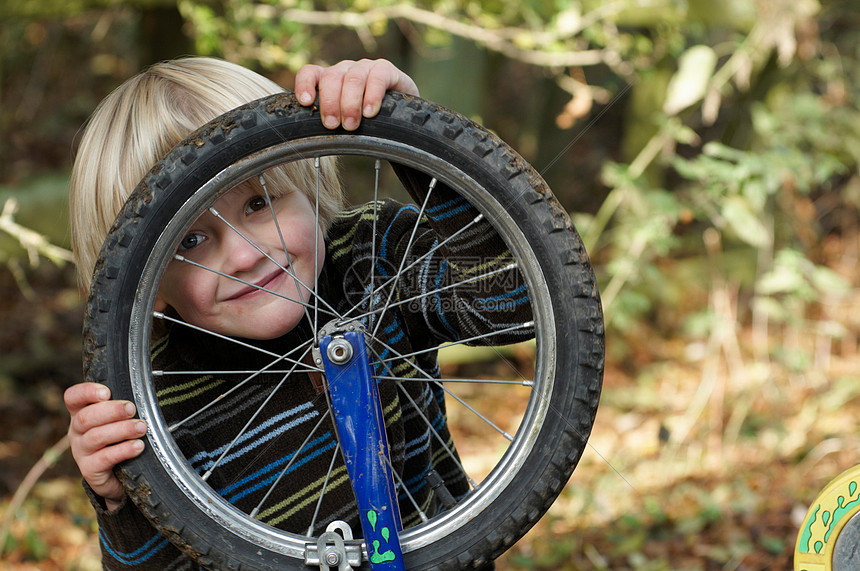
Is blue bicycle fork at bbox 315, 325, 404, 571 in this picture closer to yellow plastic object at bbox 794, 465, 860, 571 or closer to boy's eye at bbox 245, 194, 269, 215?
boy's eye at bbox 245, 194, 269, 215

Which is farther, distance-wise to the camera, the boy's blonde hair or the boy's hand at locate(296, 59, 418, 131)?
the boy's blonde hair

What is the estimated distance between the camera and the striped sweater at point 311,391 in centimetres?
134

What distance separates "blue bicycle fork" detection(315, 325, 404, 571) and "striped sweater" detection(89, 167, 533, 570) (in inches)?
7.8

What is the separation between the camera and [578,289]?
44.3 inches

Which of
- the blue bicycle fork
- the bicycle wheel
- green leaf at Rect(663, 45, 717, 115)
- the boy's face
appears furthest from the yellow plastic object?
green leaf at Rect(663, 45, 717, 115)

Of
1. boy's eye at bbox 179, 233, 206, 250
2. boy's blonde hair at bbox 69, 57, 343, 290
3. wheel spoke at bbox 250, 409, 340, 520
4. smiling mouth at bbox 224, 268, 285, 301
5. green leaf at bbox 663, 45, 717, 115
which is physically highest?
green leaf at bbox 663, 45, 717, 115

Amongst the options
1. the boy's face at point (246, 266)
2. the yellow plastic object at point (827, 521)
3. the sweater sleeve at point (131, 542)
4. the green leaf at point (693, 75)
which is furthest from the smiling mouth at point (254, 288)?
the green leaf at point (693, 75)

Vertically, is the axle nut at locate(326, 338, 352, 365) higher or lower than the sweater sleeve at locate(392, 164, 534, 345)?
lower

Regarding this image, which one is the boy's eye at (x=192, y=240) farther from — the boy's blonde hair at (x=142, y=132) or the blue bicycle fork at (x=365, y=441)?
the blue bicycle fork at (x=365, y=441)

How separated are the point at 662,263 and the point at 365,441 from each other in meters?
3.92

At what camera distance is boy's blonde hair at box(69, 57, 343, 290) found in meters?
1.35

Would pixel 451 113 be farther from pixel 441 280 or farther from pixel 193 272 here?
pixel 193 272

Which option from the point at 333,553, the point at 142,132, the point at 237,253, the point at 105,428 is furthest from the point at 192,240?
the point at 333,553

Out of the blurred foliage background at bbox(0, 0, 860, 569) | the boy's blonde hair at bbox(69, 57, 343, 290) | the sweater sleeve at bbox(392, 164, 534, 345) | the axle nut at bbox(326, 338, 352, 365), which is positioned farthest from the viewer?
the blurred foliage background at bbox(0, 0, 860, 569)
